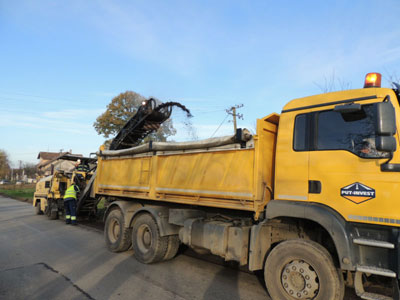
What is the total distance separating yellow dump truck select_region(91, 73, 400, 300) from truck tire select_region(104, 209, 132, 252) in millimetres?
1109

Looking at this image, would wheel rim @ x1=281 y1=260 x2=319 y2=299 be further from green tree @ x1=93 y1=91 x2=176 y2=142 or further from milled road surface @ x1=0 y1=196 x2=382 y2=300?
green tree @ x1=93 y1=91 x2=176 y2=142

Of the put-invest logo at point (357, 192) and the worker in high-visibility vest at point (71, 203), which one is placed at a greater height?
the put-invest logo at point (357, 192)

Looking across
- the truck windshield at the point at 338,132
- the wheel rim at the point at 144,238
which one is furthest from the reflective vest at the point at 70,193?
the truck windshield at the point at 338,132

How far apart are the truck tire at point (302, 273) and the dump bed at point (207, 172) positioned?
728 mm

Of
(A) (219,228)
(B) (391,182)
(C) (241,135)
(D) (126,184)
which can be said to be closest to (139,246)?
(D) (126,184)

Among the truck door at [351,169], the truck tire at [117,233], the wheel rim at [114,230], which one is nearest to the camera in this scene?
the truck door at [351,169]

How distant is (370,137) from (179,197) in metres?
3.30

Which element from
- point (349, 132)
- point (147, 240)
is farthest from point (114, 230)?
point (349, 132)

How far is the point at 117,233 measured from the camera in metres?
6.78

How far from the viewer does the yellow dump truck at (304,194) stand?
10.3ft

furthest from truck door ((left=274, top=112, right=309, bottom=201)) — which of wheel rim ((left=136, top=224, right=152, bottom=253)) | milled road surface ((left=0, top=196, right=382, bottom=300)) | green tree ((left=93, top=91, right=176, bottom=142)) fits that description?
green tree ((left=93, top=91, right=176, bottom=142))

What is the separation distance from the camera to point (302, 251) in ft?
11.7

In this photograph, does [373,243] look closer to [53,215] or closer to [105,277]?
[105,277]

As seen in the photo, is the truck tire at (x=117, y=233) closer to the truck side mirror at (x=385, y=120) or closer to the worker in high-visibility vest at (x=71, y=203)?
the worker in high-visibility vest at (x=71, y=203)
